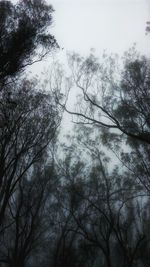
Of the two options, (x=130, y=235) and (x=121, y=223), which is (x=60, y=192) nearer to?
(x=121, y=223)

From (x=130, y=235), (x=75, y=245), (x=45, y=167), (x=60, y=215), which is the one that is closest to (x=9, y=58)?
(x=45, y=167)

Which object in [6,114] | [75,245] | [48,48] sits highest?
[48,48]

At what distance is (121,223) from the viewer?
22.8 metres

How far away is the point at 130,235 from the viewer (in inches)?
1099

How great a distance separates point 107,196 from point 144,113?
767 cm

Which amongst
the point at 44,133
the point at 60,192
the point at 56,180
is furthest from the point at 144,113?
the point at 60,192

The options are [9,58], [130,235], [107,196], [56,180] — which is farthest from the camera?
[130,235]

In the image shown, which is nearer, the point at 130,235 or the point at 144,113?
the point at 144,113

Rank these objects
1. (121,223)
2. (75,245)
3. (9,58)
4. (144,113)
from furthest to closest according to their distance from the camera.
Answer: (75,245), (121,223), (144,113), (9,58)

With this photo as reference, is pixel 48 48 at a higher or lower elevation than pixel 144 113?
higher

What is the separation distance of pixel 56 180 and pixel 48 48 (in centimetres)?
1118

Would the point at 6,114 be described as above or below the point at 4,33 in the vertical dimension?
below

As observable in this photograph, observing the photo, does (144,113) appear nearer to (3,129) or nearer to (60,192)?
(3,129)

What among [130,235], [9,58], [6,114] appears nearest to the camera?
[9,58]
